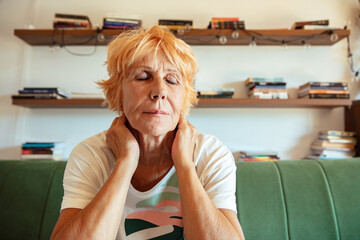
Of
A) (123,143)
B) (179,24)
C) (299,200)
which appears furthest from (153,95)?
(179,24)

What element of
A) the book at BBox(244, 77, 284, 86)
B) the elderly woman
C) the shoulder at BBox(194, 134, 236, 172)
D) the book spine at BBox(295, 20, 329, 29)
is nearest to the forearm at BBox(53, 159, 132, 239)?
the elderly woman

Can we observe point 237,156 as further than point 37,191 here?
Yes

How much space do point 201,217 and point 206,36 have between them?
1608mm

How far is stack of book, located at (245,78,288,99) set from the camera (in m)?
1.94

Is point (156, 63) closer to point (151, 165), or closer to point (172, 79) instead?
point (172, 79)

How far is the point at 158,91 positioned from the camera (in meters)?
0.86

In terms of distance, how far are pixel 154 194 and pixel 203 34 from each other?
1453mm

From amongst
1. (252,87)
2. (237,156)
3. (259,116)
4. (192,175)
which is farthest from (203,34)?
(192,175)

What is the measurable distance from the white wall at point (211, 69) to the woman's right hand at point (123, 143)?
3.93ft

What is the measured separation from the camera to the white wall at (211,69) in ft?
6.98

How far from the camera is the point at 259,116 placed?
214cm

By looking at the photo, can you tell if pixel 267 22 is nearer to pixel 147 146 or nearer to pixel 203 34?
pixel 203 34

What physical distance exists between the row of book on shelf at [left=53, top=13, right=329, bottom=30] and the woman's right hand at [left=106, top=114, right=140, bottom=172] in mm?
1239

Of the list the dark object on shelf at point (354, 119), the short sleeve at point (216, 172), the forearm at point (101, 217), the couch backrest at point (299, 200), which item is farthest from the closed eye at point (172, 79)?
the dark object on shelf at point (354, 119)
